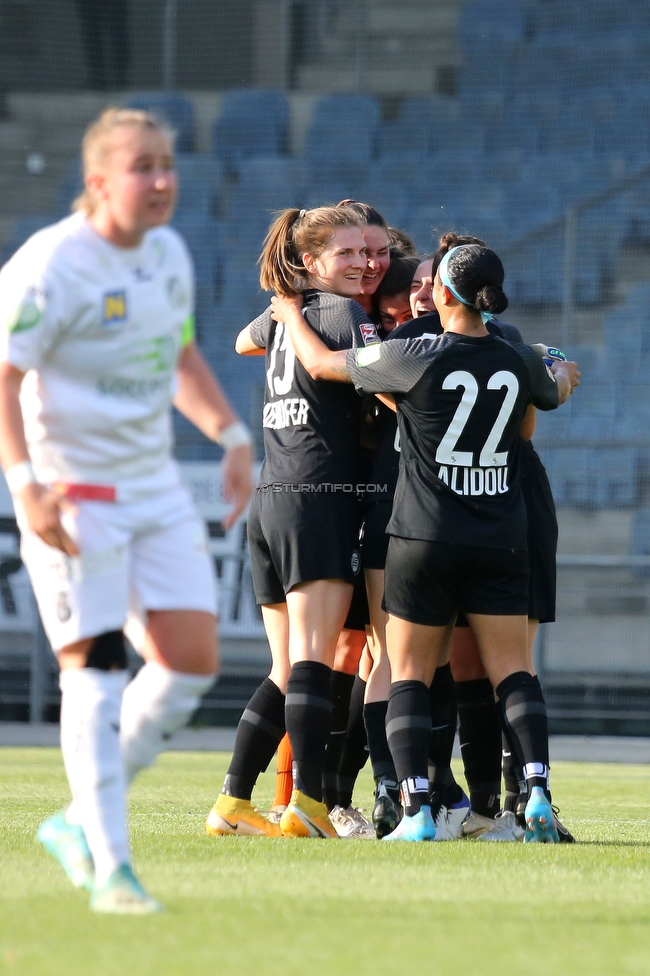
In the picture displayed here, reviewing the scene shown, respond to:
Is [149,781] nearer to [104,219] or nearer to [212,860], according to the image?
[212,860]

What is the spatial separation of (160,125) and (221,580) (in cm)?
788

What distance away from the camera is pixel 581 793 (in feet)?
21.0

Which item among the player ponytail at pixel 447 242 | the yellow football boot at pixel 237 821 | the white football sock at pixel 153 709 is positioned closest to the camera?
the white football sock at pixel 153 709

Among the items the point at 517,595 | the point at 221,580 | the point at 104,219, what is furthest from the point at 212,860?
the point at 221,580

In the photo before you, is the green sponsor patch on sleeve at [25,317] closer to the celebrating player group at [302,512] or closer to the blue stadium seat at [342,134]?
the celebrating player group at [302,512]

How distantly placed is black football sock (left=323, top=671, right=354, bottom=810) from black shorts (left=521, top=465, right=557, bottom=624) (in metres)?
0.69

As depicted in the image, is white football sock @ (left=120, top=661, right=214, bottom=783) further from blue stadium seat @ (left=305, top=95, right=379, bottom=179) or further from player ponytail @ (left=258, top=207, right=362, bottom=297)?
blue stadium seat @ (left=305, top=95, right=379, bottom=179)

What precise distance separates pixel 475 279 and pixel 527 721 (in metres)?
1.33

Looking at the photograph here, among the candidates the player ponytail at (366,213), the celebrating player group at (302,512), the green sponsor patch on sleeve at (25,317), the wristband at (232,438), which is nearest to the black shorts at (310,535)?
the celebrating player group at (302,512)

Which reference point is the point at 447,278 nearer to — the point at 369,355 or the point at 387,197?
the point at 369,355

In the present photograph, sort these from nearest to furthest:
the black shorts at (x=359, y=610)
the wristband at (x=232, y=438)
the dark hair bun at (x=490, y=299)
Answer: the wristband at (x=232, y=438)
the dark hair bun at (x=490, y=299)
the black shorts at (x=359, y=610)

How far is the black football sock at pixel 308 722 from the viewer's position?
4.22 m

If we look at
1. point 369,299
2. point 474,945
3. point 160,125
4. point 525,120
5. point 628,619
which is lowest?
point 628,619

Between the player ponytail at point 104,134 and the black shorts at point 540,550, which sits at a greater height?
the player ponytail at point 104,134
